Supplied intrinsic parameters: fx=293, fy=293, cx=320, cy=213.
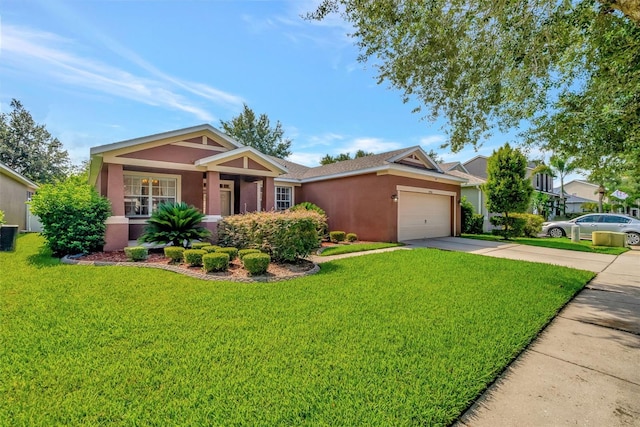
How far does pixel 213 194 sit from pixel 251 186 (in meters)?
3.44

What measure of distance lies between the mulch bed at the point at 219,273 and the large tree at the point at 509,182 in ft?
37.4

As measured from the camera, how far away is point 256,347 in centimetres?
325

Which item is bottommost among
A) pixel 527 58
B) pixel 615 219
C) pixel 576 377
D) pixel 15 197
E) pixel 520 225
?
pixel 576 377

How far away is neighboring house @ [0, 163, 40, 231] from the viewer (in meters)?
15.6

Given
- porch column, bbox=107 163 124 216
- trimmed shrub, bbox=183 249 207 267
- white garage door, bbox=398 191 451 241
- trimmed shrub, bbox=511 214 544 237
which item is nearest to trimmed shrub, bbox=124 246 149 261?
trimmed shrub, bbox=183 249 207 267

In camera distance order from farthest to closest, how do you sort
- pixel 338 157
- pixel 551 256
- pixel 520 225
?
pixel 338 157, pixel 520 225, pixel 551 256

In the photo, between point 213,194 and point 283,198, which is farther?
point 283,198

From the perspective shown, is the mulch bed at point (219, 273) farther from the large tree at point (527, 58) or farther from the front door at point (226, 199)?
the large tree at point (527, 58)

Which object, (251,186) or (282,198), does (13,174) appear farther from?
(282,198)

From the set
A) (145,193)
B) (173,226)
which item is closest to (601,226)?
(173,226)

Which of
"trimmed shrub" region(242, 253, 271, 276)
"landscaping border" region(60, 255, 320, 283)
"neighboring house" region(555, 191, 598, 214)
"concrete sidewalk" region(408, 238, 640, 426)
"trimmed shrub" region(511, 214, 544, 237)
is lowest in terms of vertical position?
"concrete sidewalk" region(408, 238, 640, 426)

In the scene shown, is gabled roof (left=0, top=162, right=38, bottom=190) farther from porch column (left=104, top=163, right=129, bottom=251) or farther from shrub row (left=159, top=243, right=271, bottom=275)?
shrub row (left=159, top=243, right=271, bottom=275)

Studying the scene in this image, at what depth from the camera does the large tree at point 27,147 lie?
3066 cm

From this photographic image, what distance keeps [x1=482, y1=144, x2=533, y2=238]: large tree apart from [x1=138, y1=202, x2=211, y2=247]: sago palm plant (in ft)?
43.9
